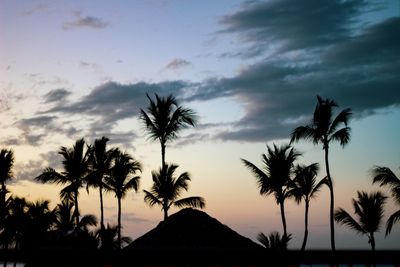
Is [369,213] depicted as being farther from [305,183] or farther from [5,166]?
[5,166]

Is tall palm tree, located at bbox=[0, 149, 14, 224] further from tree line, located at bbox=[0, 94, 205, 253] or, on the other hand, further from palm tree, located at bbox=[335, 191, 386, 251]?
palm tree, located at bbox=[335, 191, 386, 251]

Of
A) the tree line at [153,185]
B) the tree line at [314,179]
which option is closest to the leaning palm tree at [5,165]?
the tree line at [153,185]

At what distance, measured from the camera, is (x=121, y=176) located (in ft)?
131

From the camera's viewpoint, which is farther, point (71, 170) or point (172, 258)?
point (71, 170)

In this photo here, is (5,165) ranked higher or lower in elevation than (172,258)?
higher

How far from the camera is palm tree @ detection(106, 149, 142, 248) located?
1570 inches

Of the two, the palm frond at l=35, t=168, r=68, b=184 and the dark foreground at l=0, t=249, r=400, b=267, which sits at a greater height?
the palm frond at l=35, t=168, r=68, b=184

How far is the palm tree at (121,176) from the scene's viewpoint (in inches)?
1570

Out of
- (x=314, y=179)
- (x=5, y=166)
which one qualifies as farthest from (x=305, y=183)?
(x=5, y=166)

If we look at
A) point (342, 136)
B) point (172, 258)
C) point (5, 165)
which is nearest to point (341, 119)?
point (342, 136)

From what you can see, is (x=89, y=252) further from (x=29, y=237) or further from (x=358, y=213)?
(x=358, y=213)

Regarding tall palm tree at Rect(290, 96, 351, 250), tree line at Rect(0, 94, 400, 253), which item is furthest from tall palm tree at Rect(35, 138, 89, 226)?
tall palm tree at Rect(290, 96, 351, 250)

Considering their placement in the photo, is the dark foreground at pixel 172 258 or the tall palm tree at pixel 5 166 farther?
the tall palm tree at pixel 5 166

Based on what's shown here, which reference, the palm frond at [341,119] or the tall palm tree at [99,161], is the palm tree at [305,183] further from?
the tall palm tree at [99,161]
